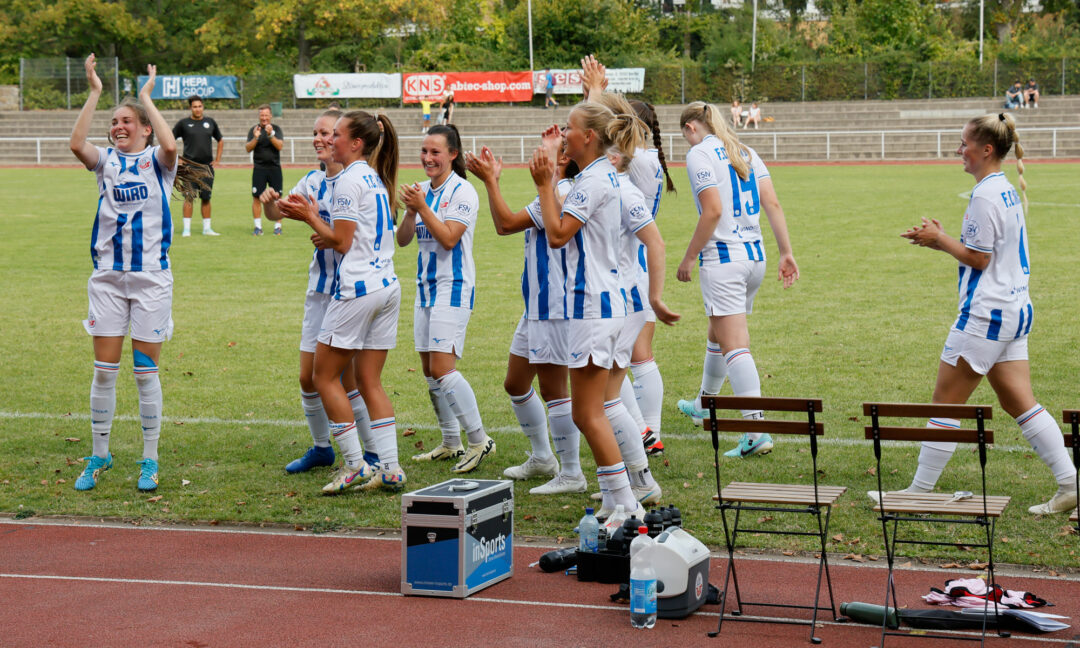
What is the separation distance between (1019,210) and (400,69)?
180 ft

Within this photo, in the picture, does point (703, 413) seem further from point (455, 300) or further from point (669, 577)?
point (669, 577)

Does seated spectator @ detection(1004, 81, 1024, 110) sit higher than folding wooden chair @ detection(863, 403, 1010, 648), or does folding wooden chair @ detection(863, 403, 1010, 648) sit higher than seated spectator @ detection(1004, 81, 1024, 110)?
seated spectator @ detection(1004, 81, 1024, 110)

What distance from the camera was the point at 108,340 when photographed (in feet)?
22.5

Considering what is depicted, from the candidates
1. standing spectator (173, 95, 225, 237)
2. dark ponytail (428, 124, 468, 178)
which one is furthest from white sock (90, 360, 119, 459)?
standing spectator (173, 95, 225, 237)

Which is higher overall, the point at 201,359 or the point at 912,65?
the point at 912,65

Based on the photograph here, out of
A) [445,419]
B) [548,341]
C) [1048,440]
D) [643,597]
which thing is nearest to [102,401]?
[445,419]

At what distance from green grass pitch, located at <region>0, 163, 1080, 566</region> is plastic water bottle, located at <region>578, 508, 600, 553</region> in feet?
2.42

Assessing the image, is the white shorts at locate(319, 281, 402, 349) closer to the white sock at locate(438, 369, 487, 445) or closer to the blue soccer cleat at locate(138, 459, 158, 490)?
the white sock at locate(438, 369, 487, 445)

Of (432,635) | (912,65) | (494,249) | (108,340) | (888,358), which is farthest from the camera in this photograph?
(912,65)

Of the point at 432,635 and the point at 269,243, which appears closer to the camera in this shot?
the point at 432,635

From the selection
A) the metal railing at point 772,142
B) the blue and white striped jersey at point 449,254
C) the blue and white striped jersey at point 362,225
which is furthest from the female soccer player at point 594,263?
the metal railing at point 772,142

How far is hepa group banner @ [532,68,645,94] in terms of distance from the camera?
1964 inches

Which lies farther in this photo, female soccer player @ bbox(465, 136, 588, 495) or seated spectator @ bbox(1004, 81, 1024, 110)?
seated spectator @ bbox(1004, 81, 1024, 110)

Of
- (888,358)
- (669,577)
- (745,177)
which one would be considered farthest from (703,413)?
(669,577)
